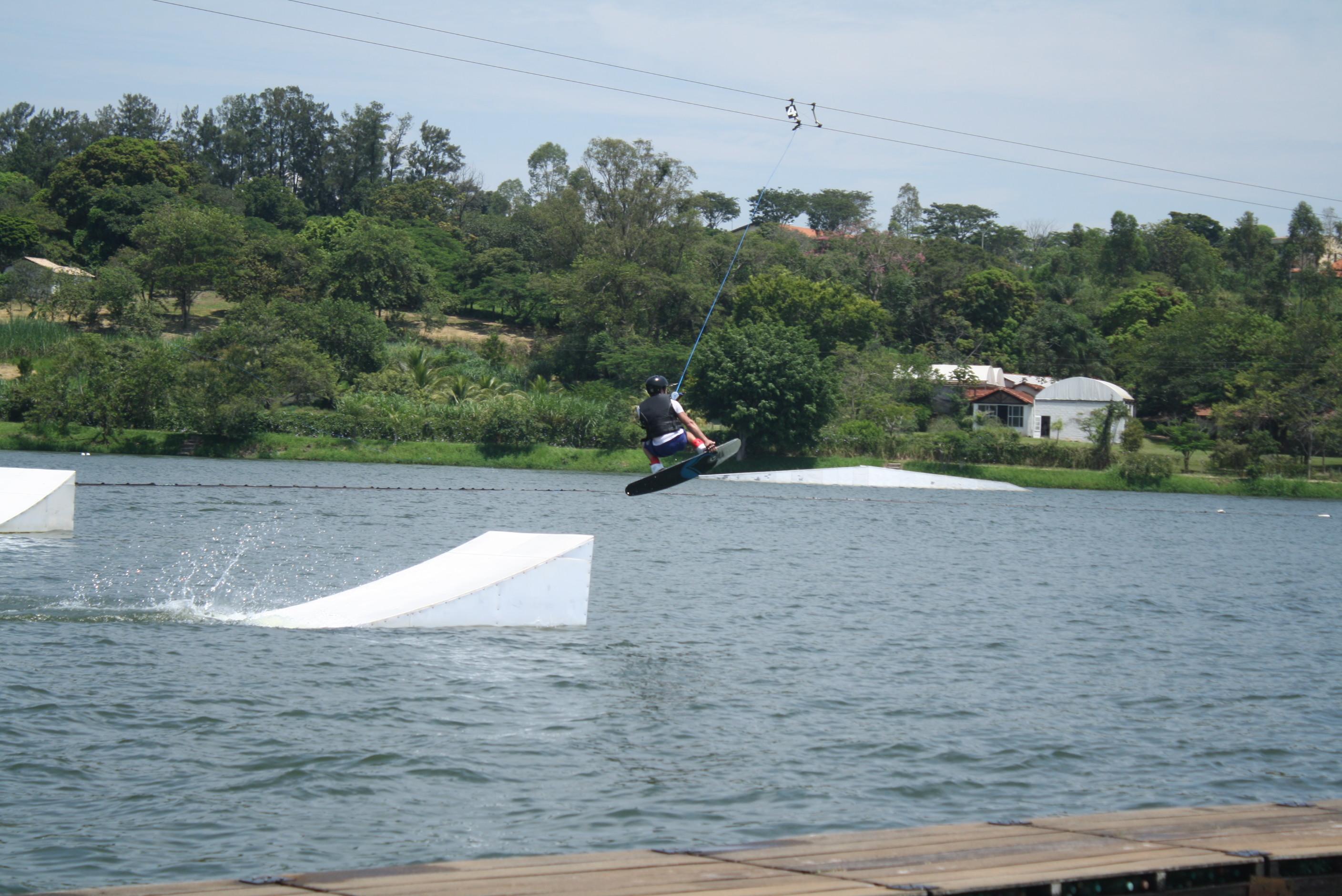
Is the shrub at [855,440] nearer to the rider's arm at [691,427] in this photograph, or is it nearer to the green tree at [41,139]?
the rider's arm at [691,427]

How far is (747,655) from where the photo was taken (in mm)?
17156

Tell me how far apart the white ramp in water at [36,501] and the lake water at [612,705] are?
49 centimetres

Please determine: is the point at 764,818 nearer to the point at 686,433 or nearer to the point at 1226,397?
the point at 686,433

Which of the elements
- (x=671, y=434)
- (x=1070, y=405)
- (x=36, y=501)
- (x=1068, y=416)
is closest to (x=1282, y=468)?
(x=1068, y=416)

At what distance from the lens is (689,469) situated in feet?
53.9

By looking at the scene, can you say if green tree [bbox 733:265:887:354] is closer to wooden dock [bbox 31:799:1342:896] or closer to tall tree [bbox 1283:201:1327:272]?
tall tree [bbox 1283:201:1327:272]

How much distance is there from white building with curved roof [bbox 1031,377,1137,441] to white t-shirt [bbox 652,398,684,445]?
2502 inches

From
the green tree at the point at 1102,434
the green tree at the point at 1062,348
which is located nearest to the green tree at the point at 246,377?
the green tree at the point at 1102,434

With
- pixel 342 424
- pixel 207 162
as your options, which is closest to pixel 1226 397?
pixel 342 424

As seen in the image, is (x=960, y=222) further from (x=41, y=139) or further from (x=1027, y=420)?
(x=41, y=139)

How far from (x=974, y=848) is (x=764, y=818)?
289 cm

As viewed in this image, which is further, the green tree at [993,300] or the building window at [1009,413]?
the green tree at [993,300]

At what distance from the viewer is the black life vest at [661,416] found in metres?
15.9

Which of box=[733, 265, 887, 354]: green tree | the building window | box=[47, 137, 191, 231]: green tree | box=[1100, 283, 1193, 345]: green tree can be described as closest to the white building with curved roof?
the building window
